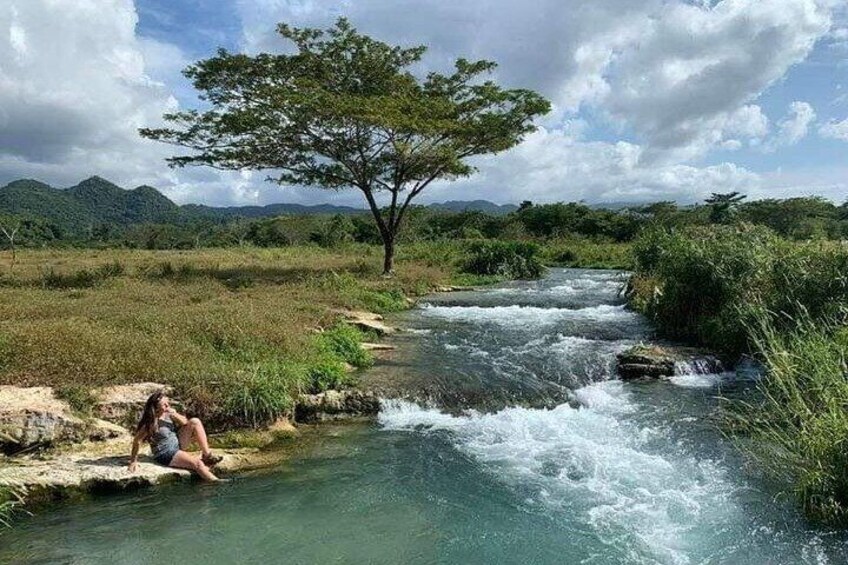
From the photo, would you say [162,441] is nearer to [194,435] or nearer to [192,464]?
[194,435]

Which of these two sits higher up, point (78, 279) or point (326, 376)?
point (78, 279)

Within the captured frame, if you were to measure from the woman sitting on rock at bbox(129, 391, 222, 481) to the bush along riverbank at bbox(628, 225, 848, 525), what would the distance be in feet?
24.3

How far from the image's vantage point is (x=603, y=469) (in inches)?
344

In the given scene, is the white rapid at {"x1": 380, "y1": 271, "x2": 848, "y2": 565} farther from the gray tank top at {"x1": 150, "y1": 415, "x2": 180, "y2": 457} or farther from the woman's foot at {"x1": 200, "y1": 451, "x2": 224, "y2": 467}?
the gray tank top at {"x1": 150, "y1": 415, "x2": 180, "y2": 457}

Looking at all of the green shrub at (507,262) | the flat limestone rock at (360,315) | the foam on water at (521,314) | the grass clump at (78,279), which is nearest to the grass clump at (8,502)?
the flat limestone rock at (360,315)

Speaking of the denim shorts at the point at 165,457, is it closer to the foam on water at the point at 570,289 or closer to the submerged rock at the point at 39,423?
the submerged rock at the point at 39,423

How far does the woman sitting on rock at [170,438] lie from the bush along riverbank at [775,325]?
7.39m

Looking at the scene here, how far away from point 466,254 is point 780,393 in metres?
28.6

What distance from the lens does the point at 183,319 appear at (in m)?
13.1

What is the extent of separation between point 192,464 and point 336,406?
3.13m

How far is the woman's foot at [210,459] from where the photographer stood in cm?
Result: 870

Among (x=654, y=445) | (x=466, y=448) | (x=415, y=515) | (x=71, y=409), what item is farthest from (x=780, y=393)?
(x=71, y=409)

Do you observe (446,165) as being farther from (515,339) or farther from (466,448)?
(466,448)

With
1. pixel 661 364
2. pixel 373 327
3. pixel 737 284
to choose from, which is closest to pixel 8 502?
pixel 373 327
